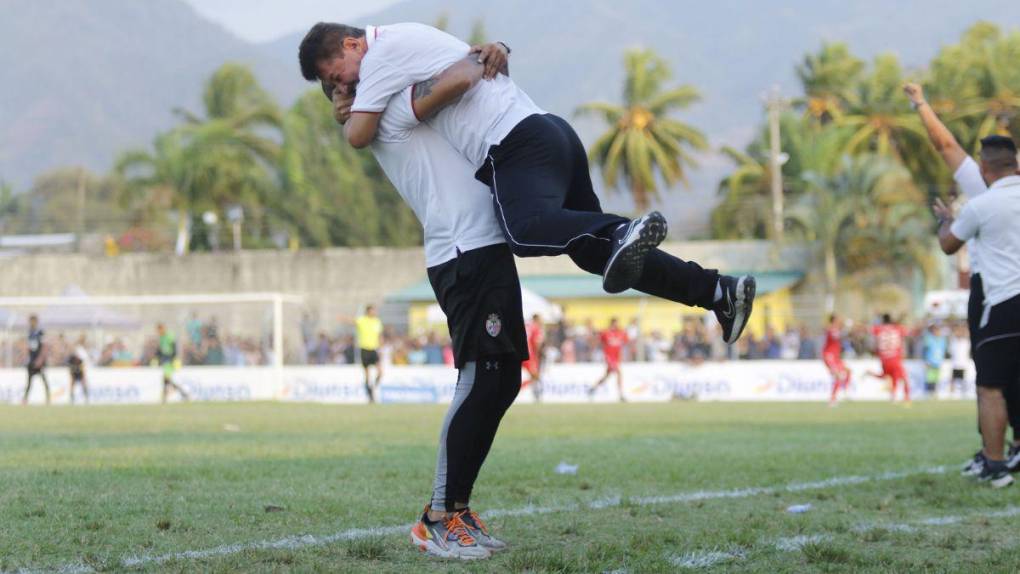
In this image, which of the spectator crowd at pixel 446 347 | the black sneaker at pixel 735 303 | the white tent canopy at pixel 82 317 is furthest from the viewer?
the white tent canopy at pixel 82 317

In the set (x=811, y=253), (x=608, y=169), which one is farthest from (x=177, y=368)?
(x=608, y=169)

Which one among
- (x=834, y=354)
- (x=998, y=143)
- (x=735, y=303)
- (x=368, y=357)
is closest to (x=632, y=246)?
(x=735, y=303)

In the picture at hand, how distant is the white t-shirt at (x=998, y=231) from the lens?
7266 millimetres

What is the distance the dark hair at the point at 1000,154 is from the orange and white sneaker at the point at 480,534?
4268 millimetres

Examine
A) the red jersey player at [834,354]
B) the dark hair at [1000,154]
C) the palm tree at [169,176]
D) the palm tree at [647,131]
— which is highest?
the palm tree at [647,131]

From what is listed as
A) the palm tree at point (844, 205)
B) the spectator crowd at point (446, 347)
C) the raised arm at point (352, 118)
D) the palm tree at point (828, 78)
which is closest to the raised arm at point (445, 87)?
the raised arm at point (352, 118)

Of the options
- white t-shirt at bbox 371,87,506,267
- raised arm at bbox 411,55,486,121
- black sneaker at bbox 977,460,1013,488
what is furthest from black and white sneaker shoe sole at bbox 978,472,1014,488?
raised arm at bbox 411,55,486,121

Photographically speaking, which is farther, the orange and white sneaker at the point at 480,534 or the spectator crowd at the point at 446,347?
the spectator crowd at the point at 446,347

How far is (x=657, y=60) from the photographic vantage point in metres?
57.8

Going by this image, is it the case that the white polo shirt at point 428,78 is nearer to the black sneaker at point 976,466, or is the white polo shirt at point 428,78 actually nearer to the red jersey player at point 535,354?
the black sneaker at point 976,466

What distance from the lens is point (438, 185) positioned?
4.79 meters

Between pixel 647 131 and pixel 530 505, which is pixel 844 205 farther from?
pixel 530 505

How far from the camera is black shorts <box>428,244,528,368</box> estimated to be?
15.2ft

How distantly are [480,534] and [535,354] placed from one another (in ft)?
76.4
